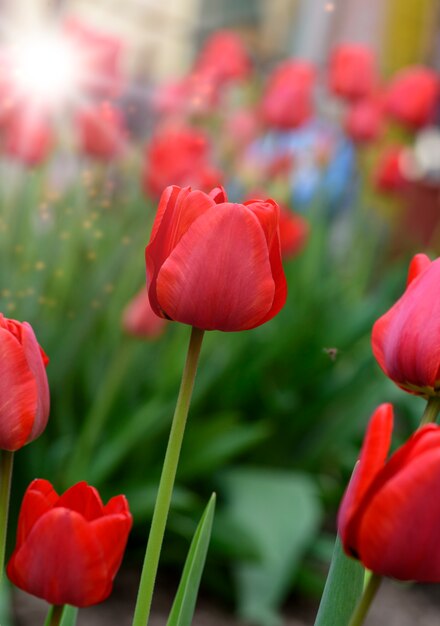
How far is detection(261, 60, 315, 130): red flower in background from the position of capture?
6.56 ft

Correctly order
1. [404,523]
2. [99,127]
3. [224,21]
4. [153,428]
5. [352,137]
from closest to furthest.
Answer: [404,523] < [99,127] < [153,428] < [352,137] < [224,21]

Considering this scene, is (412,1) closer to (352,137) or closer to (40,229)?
(352,137)

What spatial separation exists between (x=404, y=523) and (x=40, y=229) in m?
1.21

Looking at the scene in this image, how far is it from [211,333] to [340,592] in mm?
1400

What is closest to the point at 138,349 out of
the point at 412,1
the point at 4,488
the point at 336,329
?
the point at 336,329

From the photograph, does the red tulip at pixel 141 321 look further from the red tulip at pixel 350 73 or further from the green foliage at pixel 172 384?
the red tulip at pixel 350 73

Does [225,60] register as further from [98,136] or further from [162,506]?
[162,506]

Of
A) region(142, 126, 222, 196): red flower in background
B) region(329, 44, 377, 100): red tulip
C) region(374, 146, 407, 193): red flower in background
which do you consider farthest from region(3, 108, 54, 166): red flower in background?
region(374, 146, 407, 193): red flower in background

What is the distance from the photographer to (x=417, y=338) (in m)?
0.42

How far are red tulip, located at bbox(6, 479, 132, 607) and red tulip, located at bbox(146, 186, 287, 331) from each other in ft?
0.26

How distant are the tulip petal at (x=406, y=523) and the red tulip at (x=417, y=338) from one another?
89 mm

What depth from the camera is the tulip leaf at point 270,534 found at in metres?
1.62

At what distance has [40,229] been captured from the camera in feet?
4.89

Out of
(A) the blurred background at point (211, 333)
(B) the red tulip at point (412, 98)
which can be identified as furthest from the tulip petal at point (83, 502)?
(B) the red tulip at point (412, 98)
